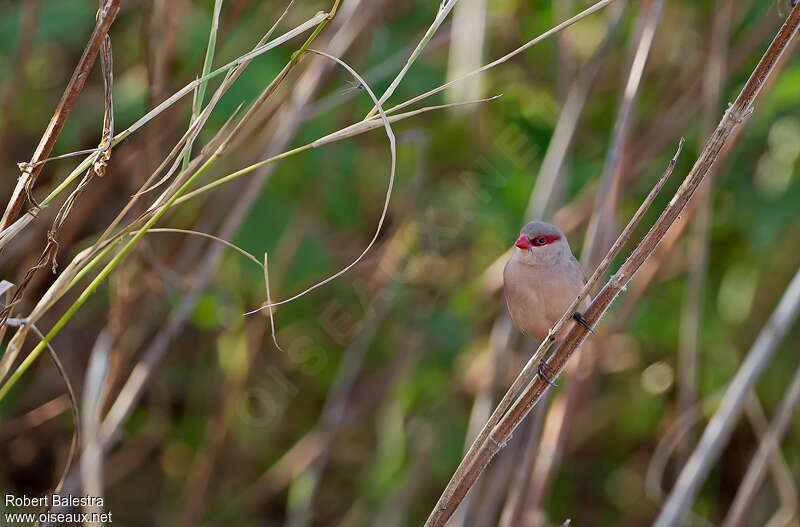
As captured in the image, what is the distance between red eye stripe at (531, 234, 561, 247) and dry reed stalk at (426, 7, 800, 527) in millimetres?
786

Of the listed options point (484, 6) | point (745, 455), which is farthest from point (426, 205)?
point (745, 455)

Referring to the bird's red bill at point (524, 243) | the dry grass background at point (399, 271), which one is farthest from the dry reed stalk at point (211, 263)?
the bird's red bill at point (524, 243)

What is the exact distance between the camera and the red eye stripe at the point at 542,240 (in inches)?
92.9

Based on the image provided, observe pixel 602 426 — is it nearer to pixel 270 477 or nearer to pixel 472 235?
pixel 472 235

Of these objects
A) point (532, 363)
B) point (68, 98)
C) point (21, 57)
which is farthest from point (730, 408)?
point (21, 57)

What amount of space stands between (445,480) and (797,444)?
1.50 m

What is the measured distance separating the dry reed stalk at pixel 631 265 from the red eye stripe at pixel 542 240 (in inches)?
31.0

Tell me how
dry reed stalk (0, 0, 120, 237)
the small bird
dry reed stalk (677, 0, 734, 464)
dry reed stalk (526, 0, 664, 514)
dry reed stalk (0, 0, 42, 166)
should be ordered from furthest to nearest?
dry reed stalk (677, 0, 734, 464) < dry reed stalk (0, 0, 42, 166) < the small bird < dry reed stalk (526, 0, 664, 514) < dry reed stalk (0, 0, 120, 237)

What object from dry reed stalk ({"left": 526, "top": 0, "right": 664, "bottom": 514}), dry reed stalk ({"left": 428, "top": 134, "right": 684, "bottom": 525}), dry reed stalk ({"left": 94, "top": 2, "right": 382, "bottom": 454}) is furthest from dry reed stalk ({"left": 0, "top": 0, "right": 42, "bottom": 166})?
dry reed stalk ({"left": 428, "top": 134, "right": 684, "bottom": 525})

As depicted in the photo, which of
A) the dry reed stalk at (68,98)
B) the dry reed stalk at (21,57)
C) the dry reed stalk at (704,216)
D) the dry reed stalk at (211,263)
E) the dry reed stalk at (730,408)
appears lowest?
the dry reed stalk at (730,408)

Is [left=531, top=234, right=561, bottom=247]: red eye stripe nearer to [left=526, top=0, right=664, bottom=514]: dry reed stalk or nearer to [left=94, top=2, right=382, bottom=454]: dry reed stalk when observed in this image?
[left=526, top=0, right=664, bottom=514]: dry reed stalk

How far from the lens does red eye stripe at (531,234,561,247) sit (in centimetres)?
236

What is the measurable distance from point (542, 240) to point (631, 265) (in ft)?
3.00

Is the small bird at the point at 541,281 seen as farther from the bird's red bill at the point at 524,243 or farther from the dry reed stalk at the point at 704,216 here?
the dry reed stalk at the point at 704,216
